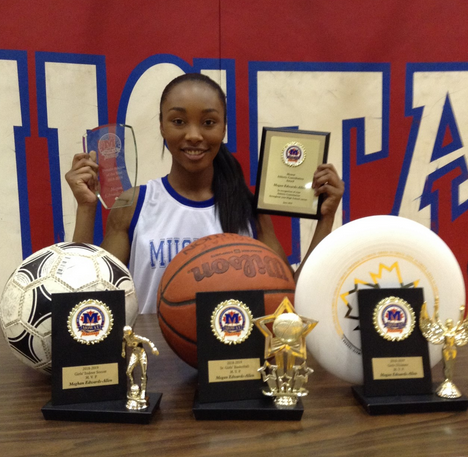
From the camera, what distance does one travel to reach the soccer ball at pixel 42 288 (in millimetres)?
989

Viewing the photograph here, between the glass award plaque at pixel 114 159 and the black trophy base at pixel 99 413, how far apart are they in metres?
0.71

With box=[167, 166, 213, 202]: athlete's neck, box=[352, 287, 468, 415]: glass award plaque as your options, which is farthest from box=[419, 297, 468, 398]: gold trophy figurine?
box=[167, 166, 213, 202]: athlete's neck

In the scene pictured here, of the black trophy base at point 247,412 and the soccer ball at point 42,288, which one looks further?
the soccer ball at point 42,288

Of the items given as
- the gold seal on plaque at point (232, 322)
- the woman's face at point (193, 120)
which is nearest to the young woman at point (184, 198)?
the woman's face at point (193, 120)

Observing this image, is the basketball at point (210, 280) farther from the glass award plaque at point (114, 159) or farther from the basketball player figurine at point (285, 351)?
the glass award plaque at point (114, 159)

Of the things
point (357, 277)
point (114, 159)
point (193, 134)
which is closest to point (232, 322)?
point (357, 277)

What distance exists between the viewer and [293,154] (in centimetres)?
169

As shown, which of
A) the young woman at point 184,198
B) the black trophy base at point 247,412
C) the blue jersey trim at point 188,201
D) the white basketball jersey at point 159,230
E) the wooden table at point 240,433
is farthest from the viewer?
the blue jersey trim at point 188,201

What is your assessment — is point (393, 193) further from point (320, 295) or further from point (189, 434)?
point (189, 434)

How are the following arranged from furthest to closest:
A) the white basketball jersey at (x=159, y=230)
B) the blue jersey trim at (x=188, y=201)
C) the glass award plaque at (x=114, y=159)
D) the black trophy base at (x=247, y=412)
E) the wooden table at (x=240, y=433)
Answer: the blue jersey trim at (x=188, y=201), the white basketball jersey at (x=159, y=230), the glass award plaque at (x=114, y=159), the black trophy base at (x=247, y=412), the wooden table at (x=240, y=433)

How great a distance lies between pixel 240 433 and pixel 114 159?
3.03ft

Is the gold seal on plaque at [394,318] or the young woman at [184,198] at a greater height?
the young woman at [184,198]

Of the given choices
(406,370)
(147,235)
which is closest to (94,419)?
(406,370)

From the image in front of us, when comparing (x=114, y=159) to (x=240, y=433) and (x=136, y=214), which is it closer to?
(x=136, y=214)
